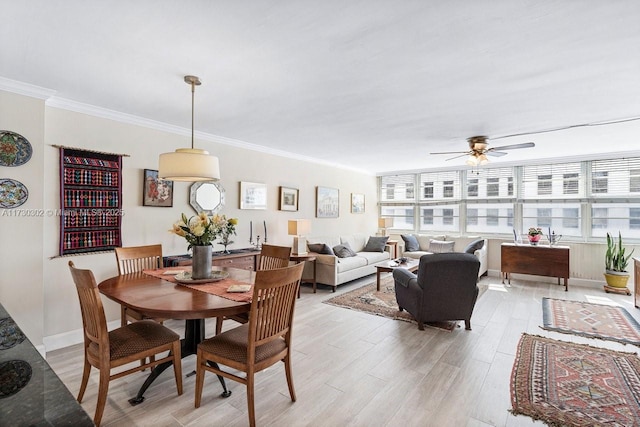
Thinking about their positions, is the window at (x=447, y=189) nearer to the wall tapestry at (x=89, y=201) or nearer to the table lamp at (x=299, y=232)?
the table lamp at (x=299, y=232)

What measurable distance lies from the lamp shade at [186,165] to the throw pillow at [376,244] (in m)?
5.15

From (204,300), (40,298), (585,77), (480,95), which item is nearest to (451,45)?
(480,95)

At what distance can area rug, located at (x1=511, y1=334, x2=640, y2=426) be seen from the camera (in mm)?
2154

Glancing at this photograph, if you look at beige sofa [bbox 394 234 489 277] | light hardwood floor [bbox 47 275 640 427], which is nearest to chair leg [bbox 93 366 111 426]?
light hardwood floor [bbox 47 275 640 427]

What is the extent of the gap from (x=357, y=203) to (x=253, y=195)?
11.2 feet

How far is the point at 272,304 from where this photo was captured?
2.09 meters

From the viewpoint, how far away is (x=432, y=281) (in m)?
3.58

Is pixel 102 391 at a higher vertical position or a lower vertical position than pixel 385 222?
lower

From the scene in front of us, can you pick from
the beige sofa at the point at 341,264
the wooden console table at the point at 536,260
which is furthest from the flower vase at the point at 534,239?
the beige sofa at the point at 341,264

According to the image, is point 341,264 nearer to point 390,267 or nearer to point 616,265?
point 390,267

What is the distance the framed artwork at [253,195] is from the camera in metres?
4.89

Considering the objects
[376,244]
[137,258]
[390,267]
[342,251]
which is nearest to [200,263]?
[137,258]

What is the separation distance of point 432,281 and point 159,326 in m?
2.75

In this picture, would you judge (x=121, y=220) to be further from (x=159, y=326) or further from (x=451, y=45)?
(x=451, y=45)
